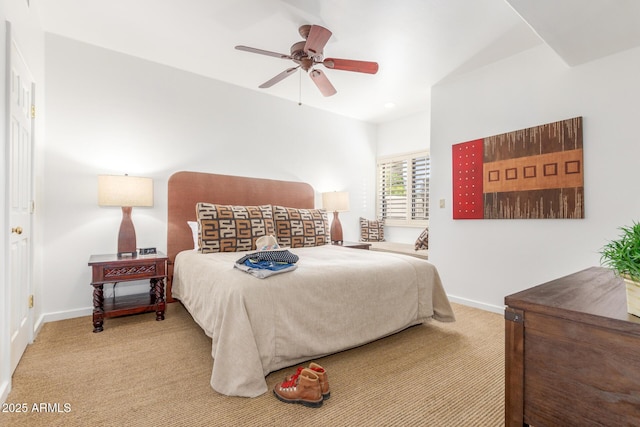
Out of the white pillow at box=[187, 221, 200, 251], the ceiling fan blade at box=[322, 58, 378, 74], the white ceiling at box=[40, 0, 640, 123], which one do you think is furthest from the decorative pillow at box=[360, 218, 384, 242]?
the ceiling fan blade at box=[322, 58, 378, 74]

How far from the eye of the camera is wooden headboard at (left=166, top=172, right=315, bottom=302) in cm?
336

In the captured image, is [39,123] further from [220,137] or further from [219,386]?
[219,386]

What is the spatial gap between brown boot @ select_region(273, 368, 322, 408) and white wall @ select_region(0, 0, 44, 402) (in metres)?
1.42

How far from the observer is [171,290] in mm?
3264

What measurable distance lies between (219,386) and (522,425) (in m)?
1.40

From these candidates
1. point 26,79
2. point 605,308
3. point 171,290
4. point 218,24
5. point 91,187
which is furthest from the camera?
point 171,290

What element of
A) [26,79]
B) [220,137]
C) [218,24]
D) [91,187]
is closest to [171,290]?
[91,187]

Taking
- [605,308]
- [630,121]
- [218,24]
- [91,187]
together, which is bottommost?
[605,308]

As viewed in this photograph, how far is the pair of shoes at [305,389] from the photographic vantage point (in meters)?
1.56

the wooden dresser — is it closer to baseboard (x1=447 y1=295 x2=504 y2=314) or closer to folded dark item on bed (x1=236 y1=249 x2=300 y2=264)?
folded dark item on bed (x1=236 y1=249 x2=300 y2=264)

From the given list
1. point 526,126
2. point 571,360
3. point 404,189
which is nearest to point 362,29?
point 526,126

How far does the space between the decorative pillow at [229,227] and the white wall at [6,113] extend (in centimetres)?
126

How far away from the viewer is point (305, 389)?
62.0 inches

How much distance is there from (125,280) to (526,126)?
3943 millimetres
